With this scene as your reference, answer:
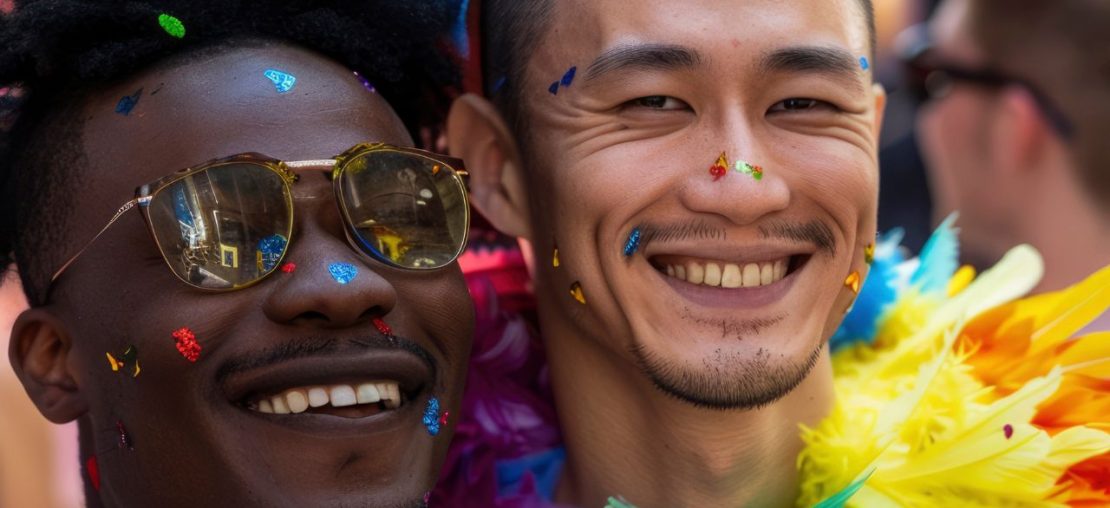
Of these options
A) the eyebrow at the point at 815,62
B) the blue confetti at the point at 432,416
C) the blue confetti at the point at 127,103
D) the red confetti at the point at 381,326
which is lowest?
the blue confetti at the point at 432,416

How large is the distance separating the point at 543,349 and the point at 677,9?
3.19 ft

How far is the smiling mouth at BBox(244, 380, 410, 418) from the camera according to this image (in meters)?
2.42

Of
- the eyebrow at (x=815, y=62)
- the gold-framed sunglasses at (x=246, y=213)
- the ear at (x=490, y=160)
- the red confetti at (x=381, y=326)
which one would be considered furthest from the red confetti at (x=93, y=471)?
the eyebrow at (x=815, y=62)

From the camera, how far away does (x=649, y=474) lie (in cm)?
299

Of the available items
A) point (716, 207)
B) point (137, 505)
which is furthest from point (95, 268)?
point (716, 207)

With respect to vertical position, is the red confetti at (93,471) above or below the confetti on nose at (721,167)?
below

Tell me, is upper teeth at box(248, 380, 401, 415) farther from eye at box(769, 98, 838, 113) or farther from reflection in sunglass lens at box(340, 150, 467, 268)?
eye at box(769, 98, 838, 113)

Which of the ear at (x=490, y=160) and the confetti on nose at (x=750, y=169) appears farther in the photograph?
the ear at (x=490, y=160)

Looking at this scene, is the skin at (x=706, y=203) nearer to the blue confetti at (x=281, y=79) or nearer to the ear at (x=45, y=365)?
the blue confetti at (x=281, y=79)

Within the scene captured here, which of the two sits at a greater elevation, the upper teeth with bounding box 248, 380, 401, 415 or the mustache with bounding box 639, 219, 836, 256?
the mustache with bounding box 639, 219, 836, 256

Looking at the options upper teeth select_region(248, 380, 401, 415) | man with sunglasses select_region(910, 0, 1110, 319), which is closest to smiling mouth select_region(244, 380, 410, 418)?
upper teeth select_region(248, 380, 401, 415)

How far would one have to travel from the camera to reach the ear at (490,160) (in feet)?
10.00

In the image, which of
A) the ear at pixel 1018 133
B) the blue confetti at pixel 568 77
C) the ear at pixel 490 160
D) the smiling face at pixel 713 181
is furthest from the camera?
the ear at pixel 1018 133

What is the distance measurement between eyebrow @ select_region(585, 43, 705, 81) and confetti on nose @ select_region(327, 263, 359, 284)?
0.71 m
